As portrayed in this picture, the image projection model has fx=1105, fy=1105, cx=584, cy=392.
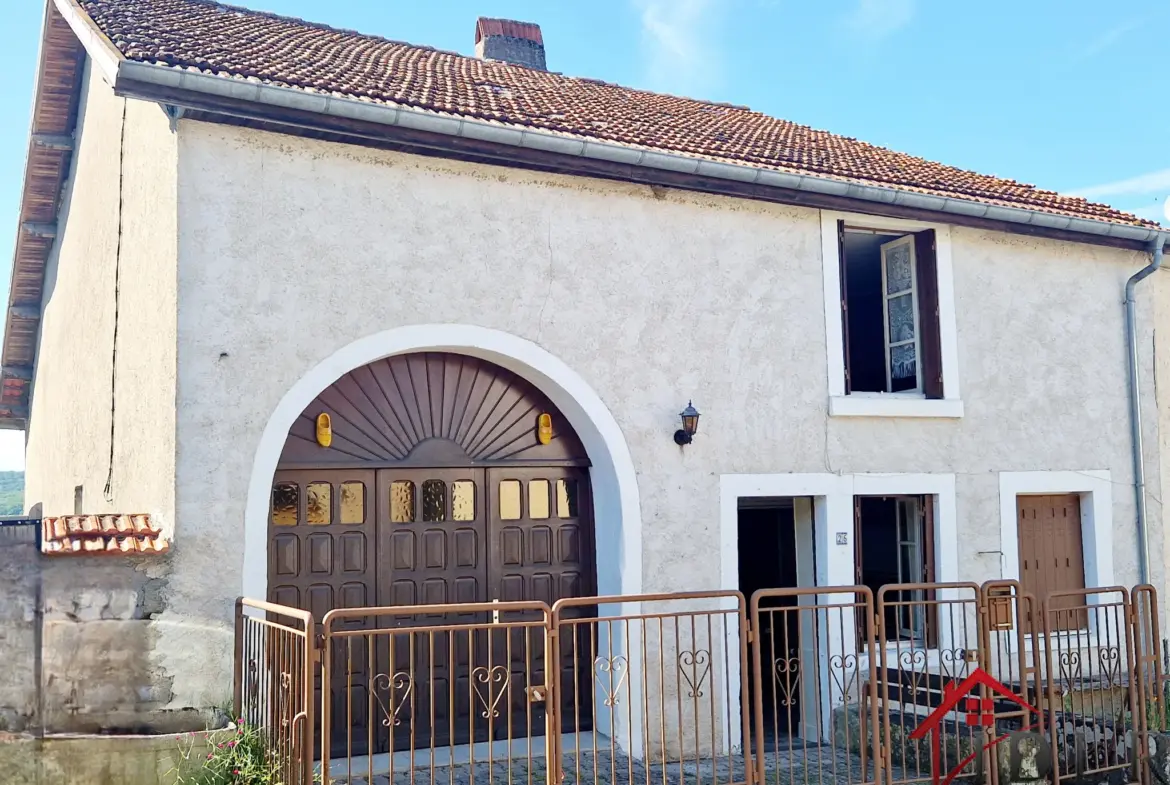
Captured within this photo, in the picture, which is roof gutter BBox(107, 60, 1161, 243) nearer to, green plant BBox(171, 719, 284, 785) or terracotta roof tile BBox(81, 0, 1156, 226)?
terracotta roof tile BBox(81, 0, 1156, 226)

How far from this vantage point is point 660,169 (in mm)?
8555

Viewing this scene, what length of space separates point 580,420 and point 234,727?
3.31 m

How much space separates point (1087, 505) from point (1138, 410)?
3.59 feet

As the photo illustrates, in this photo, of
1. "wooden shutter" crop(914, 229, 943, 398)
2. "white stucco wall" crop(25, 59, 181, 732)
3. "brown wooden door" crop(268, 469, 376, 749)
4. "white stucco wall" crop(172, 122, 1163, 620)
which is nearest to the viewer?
"white stucco wall" crop(25, 59, 181, 732)

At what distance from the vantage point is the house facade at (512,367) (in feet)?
23.0

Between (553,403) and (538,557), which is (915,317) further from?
(538,557)

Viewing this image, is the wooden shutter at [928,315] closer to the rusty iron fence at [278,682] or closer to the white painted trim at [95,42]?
the rusty iron fence at [278,682]

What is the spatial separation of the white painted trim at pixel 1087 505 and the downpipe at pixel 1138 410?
1.20 feet

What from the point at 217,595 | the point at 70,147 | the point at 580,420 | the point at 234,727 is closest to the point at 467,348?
the point at 580,420

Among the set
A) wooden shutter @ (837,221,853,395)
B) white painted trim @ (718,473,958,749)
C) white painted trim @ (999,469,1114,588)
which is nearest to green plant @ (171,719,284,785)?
white painted trim @ (718,473,958,749)

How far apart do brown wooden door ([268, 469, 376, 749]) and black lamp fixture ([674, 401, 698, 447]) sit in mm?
2351

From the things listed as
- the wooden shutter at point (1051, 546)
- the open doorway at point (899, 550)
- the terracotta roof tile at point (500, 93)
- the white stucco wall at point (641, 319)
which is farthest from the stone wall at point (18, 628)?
the wooden shutter at point (1051, 546)

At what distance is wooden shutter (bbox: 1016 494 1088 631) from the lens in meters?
10.3

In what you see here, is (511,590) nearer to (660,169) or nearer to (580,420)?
(580,420)
